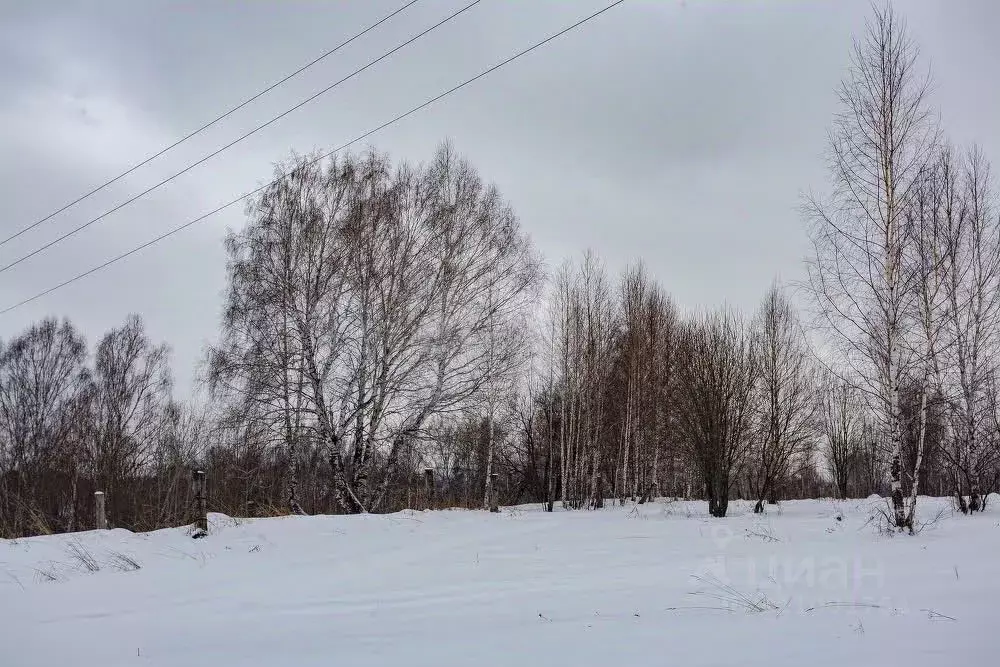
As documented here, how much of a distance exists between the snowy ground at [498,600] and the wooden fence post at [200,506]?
496mm

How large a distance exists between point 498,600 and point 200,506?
23.9 ft

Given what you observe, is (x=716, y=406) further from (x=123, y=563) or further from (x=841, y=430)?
(x=841, y=430)

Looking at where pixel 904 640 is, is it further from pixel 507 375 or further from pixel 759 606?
pixel 507 375

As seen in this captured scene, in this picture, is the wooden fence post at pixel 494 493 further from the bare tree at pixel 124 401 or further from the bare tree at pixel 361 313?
the bare tree at pixel 124 401

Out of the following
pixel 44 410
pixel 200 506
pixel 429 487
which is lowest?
pixel 429 487

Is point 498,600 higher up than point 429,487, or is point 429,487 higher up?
point 498,600

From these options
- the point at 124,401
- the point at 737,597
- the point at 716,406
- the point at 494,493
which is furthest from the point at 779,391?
the point at 124,401

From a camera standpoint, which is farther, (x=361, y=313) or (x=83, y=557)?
(x=361, y=313)

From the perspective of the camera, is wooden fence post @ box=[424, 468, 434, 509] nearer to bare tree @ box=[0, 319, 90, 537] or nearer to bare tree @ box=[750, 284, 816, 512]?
bare tree @ box=[750, 284, 816, 512]

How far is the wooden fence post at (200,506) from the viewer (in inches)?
411

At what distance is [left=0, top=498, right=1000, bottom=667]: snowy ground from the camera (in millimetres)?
3850

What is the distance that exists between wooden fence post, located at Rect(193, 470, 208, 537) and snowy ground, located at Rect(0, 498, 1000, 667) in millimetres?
496

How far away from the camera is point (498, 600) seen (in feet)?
18.1

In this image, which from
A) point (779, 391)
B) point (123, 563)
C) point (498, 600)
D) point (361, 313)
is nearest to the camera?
point (498, 600)
